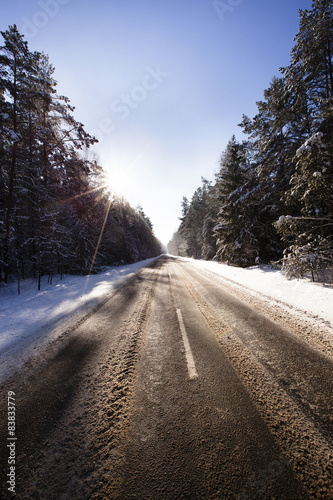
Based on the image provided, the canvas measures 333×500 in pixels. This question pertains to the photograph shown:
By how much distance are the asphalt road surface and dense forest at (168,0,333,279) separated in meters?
5.98

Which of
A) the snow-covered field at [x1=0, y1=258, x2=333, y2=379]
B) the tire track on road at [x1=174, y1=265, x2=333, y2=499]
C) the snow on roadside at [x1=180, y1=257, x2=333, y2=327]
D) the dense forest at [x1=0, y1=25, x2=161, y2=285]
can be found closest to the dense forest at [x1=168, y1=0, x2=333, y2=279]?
the snow on roadside at [x1=180, y1=257, x2=333, y2=327]

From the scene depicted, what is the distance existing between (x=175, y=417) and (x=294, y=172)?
15269mm

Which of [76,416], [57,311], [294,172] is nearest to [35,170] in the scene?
[57,311]

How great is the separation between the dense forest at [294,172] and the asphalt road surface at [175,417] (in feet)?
19.6

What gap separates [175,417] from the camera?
84.0 inches

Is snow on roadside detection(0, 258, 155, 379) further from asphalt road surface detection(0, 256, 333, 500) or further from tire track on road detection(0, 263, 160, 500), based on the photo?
tire track on road detection(0, 263, 160, 500)

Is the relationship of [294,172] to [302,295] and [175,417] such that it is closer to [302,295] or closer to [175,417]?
[302,295]

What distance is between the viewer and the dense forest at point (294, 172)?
7504 millimetres

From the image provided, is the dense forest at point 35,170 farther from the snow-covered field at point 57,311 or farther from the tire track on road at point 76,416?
the tire track on road at point 76,416

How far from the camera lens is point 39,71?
37.8 ft

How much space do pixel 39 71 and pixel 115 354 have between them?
17551 mm

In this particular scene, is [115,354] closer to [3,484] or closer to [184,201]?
[3,484]

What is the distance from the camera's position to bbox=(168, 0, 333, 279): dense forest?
750cm

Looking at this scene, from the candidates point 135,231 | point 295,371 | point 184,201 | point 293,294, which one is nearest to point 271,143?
point 293,294
